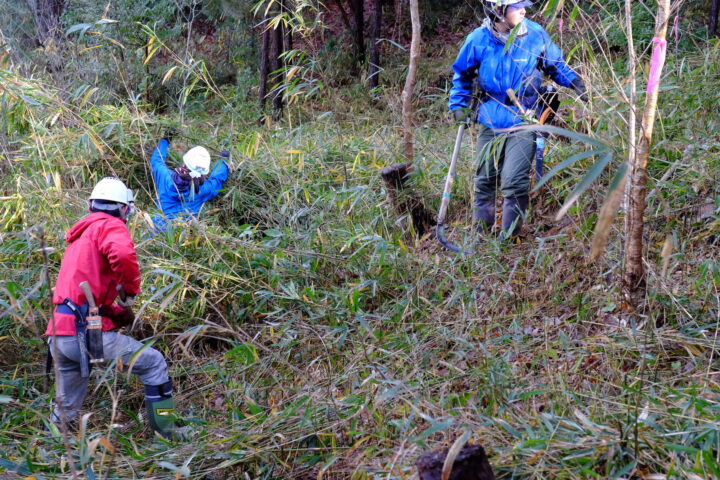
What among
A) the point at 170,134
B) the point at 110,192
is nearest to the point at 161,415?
the point at 110,192

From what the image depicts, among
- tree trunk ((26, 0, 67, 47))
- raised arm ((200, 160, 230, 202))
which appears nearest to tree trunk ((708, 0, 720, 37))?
raised arm ((200, 160, 230, 202))

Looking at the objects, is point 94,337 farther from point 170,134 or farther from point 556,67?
point 170,134

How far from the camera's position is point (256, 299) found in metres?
4.71

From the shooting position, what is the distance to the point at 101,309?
12.5ft

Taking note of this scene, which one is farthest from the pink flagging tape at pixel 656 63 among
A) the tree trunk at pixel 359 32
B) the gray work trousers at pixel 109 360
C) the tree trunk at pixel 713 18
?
the tree trunk at pixel 359 32

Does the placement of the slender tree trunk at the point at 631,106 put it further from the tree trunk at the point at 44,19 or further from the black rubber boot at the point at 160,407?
the tree trunk at the point at 44,19

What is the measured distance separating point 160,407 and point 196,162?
A: 2.66m

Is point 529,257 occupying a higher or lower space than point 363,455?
higher

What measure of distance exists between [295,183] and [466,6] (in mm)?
6935

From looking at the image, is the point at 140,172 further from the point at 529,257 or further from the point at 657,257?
the point at 657,257

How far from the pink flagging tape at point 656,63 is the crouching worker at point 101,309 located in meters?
2.83

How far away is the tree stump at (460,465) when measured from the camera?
197 centimetres

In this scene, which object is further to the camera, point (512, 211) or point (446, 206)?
point (446, 206)

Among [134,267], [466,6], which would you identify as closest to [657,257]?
[134,267]
